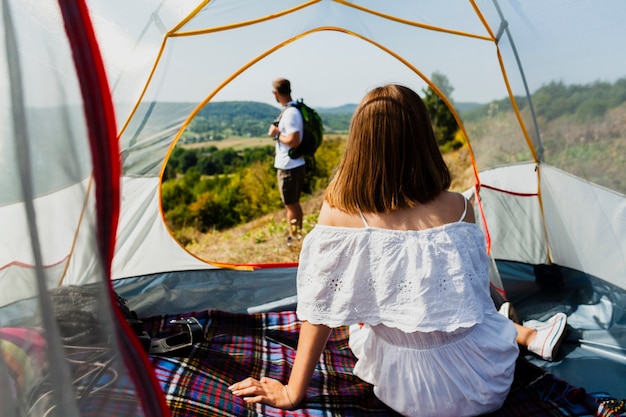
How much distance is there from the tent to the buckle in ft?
0.40

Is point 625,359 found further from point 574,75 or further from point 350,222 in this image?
point 350,222

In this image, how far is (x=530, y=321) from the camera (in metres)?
2.47

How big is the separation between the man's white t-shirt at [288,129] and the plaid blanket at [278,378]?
182cm

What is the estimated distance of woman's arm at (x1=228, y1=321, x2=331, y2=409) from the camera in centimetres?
162

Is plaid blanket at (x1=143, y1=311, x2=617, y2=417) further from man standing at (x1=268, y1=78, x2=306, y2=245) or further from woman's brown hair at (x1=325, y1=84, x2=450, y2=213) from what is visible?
man standing at (x1=268, y1=78, x2=306, y2=245)

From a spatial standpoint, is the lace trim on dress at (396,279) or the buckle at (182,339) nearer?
the lace trim on dress at (396,279)

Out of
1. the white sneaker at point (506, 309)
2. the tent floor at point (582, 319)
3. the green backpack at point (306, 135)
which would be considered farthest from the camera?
the green backpack at point (306, 135)

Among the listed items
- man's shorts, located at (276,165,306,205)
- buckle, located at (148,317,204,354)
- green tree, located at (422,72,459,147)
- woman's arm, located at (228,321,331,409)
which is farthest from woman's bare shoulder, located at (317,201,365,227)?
green tree, located at (422,72,459,147)

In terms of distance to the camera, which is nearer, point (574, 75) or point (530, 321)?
point (574, 75)

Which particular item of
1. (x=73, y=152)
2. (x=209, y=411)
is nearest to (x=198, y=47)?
(x=209, y=411)

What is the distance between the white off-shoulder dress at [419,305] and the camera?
153 centimetres

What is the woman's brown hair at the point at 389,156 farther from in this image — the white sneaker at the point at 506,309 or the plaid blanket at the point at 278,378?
the white sneaker at the point at 506,309

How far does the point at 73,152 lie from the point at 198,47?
72.6 inches

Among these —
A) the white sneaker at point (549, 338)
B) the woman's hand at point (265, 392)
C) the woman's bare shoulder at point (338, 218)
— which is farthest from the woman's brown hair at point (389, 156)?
the white sneaker at point (549, 338)
